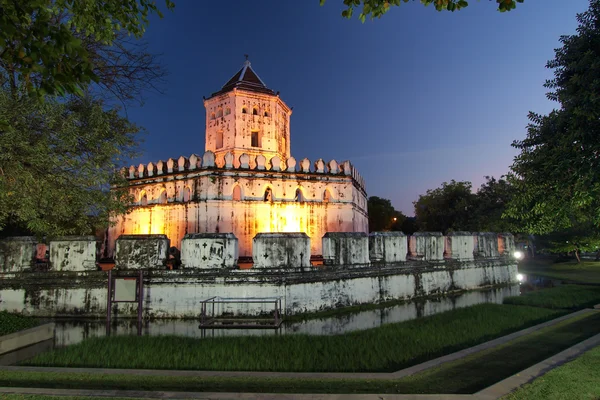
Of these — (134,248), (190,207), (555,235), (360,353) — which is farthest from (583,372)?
(555,235)

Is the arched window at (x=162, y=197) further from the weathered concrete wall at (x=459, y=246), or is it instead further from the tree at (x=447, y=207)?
the tree at (x=447, y=207)

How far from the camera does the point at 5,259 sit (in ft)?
30.4

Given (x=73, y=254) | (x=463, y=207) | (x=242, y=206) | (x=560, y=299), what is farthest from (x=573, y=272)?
(x=73, y=254)

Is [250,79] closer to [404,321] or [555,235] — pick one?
[404,321]

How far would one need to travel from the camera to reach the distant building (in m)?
15.2

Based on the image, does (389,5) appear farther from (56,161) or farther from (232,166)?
(232,166)

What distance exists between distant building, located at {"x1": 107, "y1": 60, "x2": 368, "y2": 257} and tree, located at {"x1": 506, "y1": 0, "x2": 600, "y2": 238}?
25.5ft

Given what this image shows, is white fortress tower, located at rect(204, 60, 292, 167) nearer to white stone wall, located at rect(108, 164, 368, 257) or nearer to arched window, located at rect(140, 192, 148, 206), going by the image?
white stone wall, located at rect(108, 164, 368, 257)

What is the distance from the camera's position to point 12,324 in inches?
280

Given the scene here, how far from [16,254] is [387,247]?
10587 mm

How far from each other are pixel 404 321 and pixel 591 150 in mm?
6249

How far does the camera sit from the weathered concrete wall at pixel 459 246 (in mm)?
13328

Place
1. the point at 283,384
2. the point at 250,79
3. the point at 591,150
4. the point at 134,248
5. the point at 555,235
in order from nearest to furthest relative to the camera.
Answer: the point at 283,384 < the point at 591,150 < the point at 134,248 < the point at 250,79 < the point at 555,235

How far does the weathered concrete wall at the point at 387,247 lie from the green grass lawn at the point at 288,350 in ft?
10.8
